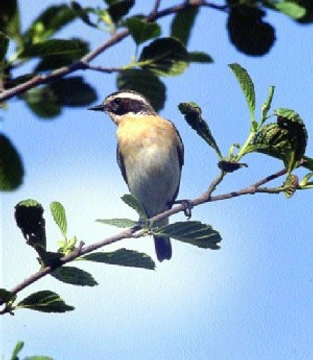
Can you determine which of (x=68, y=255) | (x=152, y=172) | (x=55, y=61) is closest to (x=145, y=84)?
(x=55, y=61)

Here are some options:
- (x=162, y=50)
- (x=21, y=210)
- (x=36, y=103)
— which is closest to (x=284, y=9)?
(x=162, y=50)

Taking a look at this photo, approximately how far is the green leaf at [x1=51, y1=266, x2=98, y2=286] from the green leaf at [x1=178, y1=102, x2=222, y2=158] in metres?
0.53

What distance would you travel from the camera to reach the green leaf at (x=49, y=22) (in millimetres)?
2592

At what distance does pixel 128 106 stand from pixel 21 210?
545 cm

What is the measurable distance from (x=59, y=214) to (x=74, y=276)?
0.29 metres

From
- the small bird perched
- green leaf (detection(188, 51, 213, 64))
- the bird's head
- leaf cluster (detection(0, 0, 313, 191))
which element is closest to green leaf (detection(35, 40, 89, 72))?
leaf cluster (detection(0, 0, 313, 191))

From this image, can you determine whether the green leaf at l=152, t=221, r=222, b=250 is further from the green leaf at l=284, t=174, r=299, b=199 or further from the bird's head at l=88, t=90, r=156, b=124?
the bird's head at l=88, t=90, r=156, b=124

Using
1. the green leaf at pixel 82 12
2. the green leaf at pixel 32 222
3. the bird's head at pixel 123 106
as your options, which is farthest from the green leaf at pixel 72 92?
the bird's head at pixel 123 106

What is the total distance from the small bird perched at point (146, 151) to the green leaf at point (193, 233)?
474cm

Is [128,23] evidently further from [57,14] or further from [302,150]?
[302,150]

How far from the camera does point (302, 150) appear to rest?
84.0 inches

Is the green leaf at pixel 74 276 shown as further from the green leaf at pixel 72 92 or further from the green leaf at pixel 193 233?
the green leaf at pixel 72 92

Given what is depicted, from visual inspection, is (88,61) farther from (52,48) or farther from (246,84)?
(246,84)

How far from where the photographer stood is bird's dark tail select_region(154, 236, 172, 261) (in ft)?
26.0
